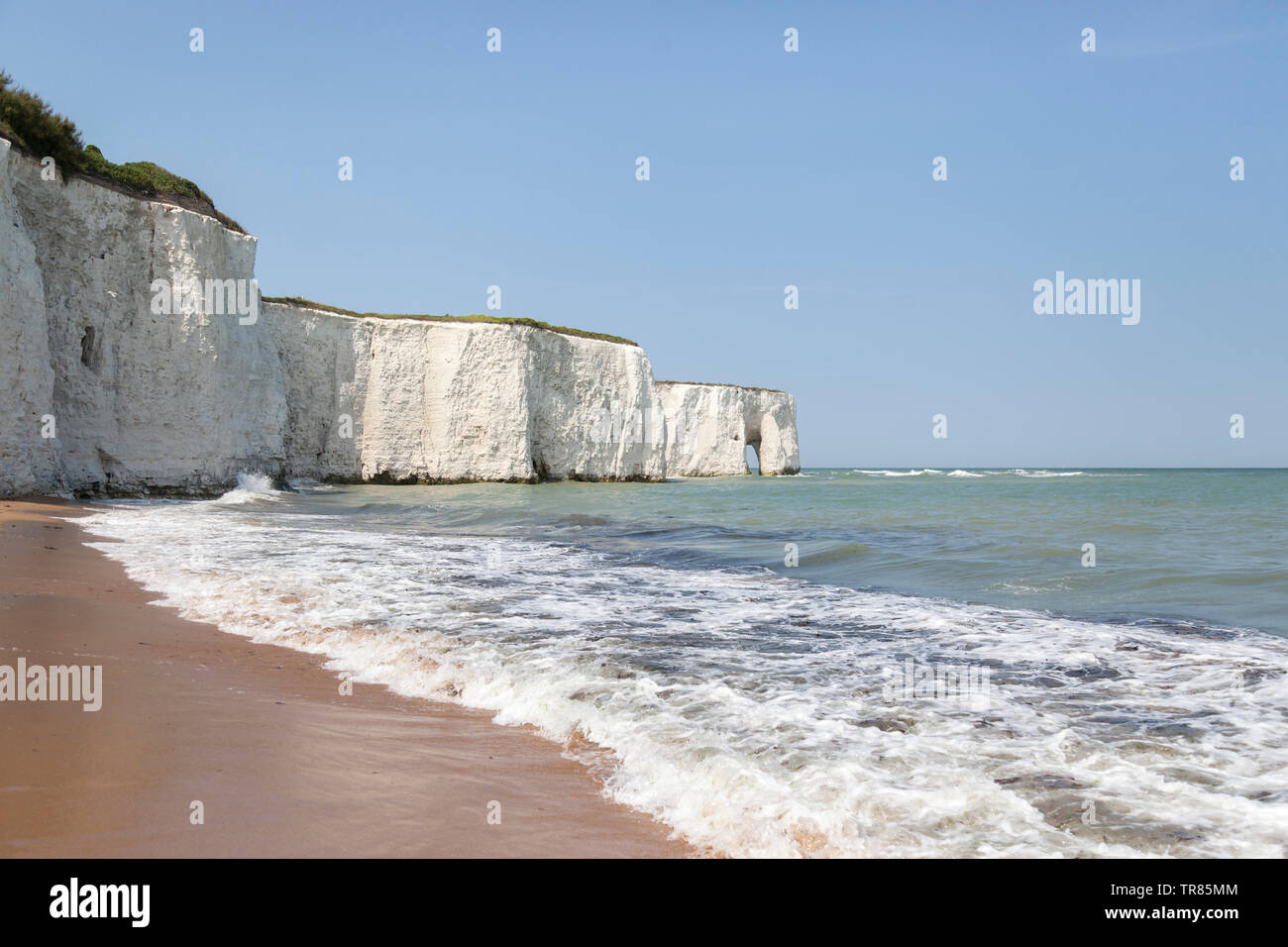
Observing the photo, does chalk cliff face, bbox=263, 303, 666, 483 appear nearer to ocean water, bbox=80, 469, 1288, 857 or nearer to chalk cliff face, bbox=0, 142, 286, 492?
A: chalk cliff face, bbox=0, 142, 286, 492

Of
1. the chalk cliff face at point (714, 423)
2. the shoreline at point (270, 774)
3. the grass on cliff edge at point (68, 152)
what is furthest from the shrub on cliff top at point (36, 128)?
the chalk cliff face at point (714, 423)

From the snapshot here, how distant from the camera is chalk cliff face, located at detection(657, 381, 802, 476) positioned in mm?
57062

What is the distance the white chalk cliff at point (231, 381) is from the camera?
17938 mm

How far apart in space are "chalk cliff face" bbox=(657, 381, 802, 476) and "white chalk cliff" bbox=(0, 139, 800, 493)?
11.7m

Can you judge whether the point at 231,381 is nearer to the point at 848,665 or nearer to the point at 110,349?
the point at 110,349

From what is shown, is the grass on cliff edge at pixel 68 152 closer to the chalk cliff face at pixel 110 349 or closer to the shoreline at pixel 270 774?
the chalk cliff face at pixel 110 349

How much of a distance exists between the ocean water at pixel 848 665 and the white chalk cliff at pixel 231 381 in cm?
938

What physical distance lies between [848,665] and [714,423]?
54.1 metres

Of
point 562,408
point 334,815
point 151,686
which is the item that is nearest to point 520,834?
point 334,815

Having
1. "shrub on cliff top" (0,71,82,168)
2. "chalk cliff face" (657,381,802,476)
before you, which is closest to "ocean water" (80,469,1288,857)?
"shrub on cliff top" (0,71,82,168)

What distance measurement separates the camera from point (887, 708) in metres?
4.00

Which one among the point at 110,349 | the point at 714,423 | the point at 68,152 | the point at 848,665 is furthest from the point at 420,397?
the point at 848,665

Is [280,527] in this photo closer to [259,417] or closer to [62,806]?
[62,806]

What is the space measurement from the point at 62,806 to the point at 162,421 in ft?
73.6
